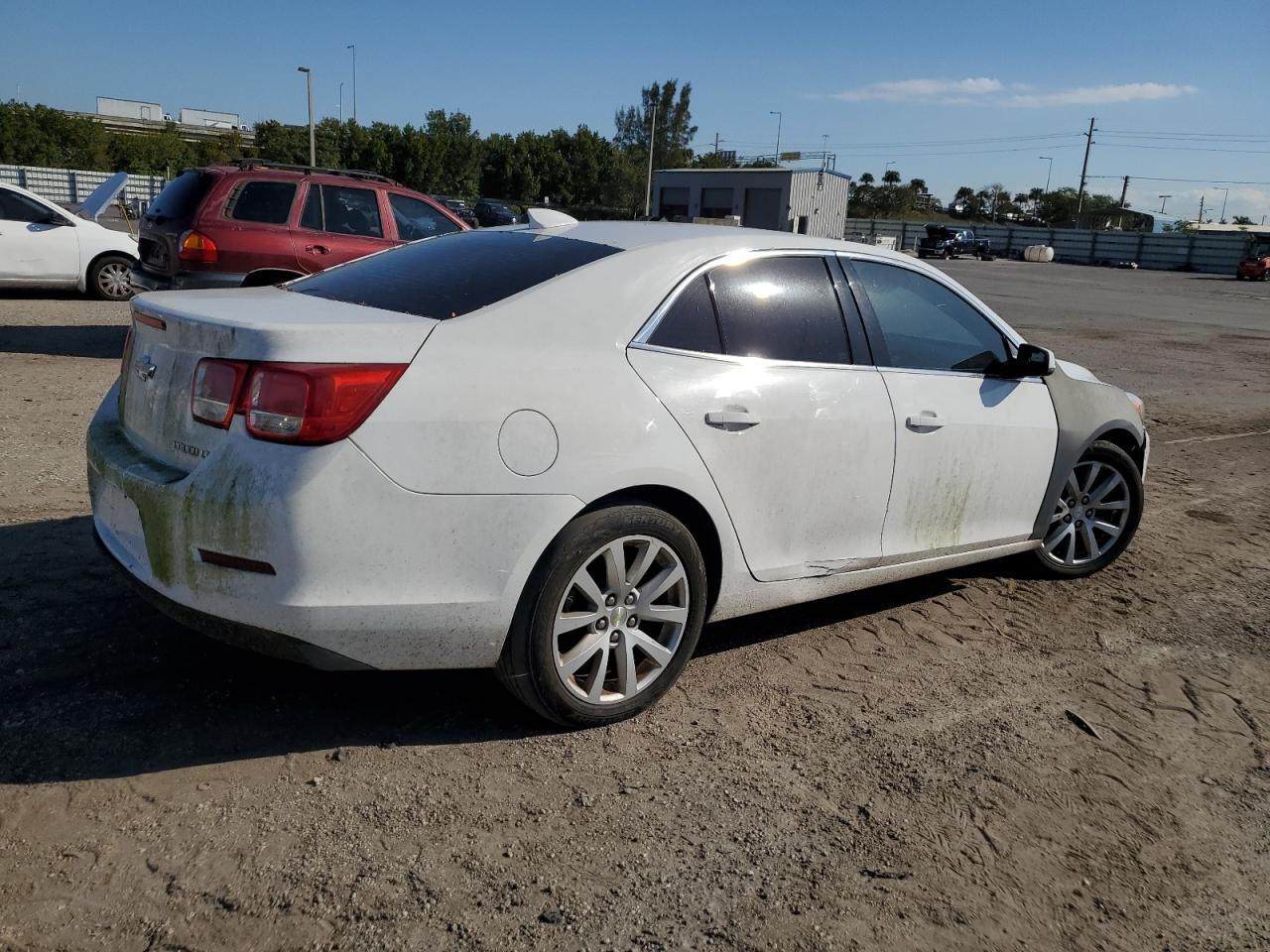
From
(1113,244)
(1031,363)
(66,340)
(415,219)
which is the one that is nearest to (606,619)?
Result: (1031,363)

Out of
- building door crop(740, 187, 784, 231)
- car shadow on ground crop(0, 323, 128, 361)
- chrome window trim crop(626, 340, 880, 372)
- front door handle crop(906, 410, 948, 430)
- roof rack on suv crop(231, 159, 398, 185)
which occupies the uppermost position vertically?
building door crop(740, 187, 784, 231)

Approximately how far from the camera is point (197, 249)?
9.43m

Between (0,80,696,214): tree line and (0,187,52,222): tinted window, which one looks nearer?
(0,187,52,222): tinted window

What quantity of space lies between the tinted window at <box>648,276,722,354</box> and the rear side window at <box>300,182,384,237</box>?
24.0 feet

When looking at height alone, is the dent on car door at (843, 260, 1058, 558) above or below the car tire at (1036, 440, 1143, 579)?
above

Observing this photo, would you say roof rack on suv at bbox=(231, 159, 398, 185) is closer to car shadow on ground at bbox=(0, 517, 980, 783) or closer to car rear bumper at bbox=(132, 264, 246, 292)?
car rear bumper at bbox=(132, 264, 246, 292)

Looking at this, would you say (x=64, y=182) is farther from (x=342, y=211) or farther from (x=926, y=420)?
(x=926, y=420)

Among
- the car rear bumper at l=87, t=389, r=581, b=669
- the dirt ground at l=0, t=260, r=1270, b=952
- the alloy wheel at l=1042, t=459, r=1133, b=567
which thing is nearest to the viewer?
the dirt ground at l=0, t=260, r=1270, b=952

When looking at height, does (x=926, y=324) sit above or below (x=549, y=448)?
above

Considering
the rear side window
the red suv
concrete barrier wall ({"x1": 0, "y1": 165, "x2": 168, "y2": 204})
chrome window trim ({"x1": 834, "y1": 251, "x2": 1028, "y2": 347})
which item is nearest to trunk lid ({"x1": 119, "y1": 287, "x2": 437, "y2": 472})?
chrome window trim ({"x1": 834, "y1": 251, "x2": 1028, "y2": 347})

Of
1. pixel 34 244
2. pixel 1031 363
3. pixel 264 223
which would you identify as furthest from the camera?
pixel 34 244

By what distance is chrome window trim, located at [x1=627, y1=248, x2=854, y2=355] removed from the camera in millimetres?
3482

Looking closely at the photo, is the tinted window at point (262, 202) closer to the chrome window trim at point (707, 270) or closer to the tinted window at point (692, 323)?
the chrome window trim at point (707, 270)

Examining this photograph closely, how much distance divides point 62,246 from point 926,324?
12374 mm
